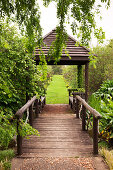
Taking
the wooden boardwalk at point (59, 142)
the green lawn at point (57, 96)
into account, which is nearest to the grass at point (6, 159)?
the wooden boardwalk at point (59, 142)

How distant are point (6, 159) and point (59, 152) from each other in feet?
3.89

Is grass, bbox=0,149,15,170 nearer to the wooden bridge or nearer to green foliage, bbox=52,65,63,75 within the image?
the wooden bridge

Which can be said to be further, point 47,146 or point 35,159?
point 47,146

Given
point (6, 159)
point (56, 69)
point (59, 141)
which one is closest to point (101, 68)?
point (59, 141)

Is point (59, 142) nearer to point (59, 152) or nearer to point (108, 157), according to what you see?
point (59, 152)

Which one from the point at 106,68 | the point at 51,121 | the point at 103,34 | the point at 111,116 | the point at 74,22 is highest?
the point at 74,22

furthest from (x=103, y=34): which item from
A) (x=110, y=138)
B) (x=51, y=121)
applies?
(x=51, y=121)

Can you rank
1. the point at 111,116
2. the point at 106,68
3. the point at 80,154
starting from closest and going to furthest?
the point at 80,154 → the point at 111,116 → the point at 106,68

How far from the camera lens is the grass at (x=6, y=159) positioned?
346 centimetres

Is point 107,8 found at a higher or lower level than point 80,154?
higher

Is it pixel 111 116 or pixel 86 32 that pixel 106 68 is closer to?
pixel 111 116

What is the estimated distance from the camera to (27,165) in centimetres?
360

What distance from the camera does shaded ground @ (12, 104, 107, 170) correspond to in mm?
3584

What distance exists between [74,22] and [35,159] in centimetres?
287
